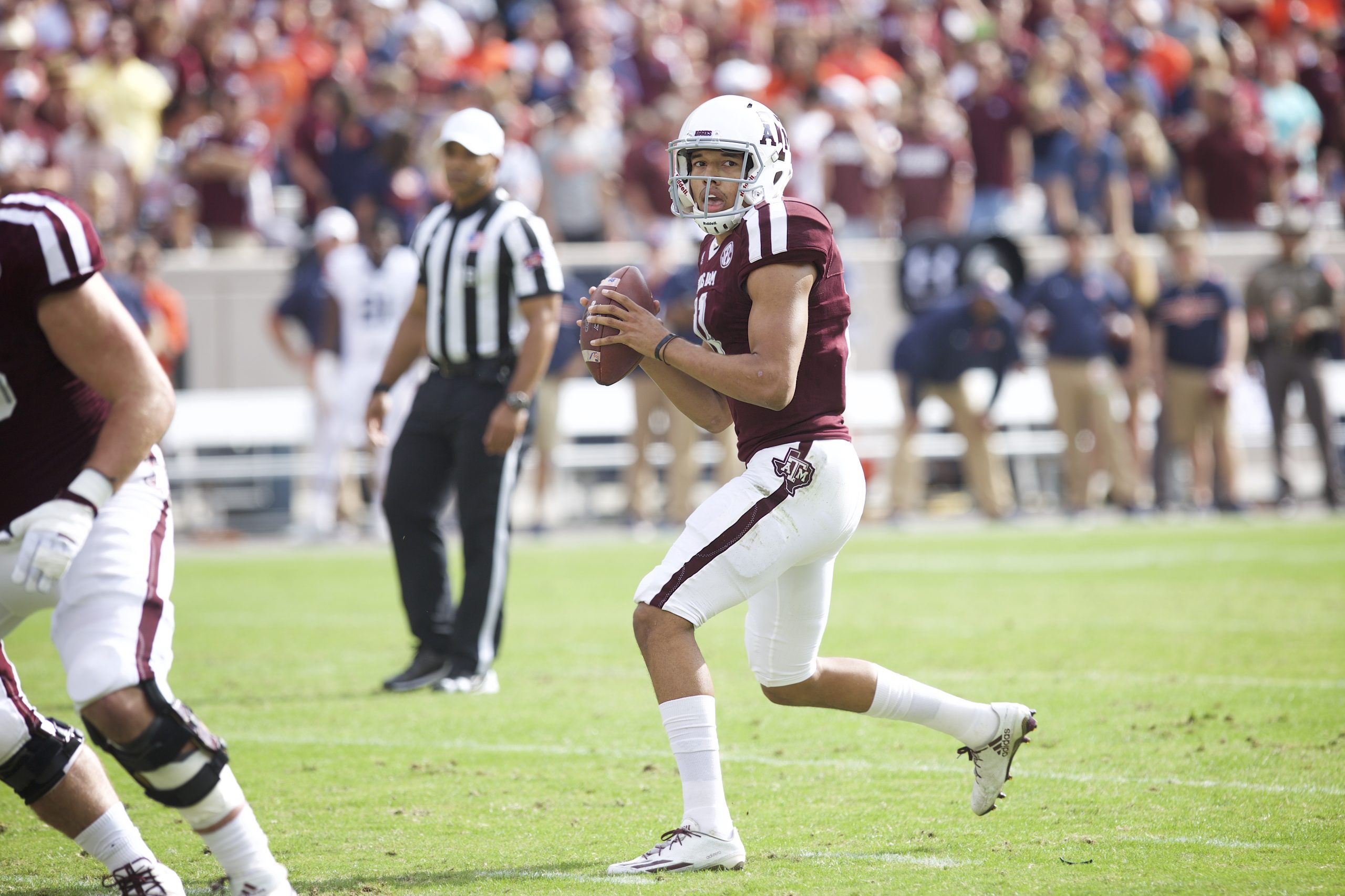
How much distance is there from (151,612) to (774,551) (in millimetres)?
1462

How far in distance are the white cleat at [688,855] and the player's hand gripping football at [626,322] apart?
1.17m

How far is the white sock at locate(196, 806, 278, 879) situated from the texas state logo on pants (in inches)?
41.9

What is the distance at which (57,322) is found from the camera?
327 cm

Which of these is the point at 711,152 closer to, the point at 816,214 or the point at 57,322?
the point at 816,214

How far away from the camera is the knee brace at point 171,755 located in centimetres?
319

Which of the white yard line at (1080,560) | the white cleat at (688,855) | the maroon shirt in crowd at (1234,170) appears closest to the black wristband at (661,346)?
the white cleat at (688,855)

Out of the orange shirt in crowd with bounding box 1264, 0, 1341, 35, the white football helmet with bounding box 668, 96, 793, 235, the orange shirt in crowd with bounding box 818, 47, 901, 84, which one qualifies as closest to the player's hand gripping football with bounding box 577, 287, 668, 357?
the white football helmet with bounding box 668, 96, 793, 235

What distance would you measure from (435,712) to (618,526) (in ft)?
25.5

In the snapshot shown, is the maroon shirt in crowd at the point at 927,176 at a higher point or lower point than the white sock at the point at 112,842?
higher

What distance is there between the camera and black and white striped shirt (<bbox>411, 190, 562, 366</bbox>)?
647cm

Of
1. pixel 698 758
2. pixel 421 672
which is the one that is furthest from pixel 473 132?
pixel 698 758

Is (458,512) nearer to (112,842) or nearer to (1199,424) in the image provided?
(112,842)

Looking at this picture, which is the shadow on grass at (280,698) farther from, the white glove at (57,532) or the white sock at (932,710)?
the white glove at (57,532)

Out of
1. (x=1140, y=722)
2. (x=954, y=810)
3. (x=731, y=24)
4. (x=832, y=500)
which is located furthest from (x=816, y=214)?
(x=731, y=24)
